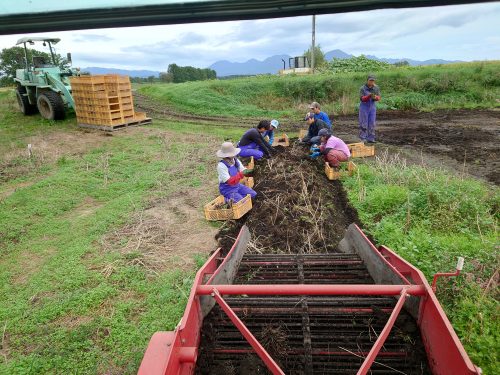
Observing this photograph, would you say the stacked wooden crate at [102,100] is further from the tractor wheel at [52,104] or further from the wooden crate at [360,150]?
the wooden crate at [360,150]

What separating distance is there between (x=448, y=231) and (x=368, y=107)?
17.5ft

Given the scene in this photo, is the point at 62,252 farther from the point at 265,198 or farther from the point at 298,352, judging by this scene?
the point at 298,352

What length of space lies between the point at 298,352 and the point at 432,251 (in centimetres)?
220

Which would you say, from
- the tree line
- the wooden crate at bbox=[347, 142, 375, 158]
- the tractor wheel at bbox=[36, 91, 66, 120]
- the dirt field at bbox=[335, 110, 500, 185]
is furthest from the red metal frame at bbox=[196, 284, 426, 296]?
the tree line

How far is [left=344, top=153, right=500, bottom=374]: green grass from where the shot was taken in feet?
9.34

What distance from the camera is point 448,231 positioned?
4473 millimetres

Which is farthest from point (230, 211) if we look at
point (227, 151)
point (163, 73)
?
point (163, 73)

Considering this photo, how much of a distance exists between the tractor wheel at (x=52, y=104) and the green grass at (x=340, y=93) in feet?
18.1

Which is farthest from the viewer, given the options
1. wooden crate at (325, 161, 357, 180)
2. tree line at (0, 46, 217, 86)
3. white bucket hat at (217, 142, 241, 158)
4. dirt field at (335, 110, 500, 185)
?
tree line at (0, 46, 217, 86)

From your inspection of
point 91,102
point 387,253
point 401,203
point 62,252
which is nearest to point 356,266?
point 387,253

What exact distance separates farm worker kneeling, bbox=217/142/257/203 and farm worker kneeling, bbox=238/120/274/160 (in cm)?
204

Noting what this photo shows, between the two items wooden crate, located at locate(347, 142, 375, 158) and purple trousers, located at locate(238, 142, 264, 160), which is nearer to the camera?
purple trousers, located at locate(238, 142, 264, 160)

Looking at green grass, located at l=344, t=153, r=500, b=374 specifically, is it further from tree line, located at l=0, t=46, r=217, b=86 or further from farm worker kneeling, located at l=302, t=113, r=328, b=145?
tree line, located at l=0, t=46, r=217, b=86

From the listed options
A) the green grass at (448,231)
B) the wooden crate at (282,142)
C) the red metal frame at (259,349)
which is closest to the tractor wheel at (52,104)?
the wooden crate at (282,142)
